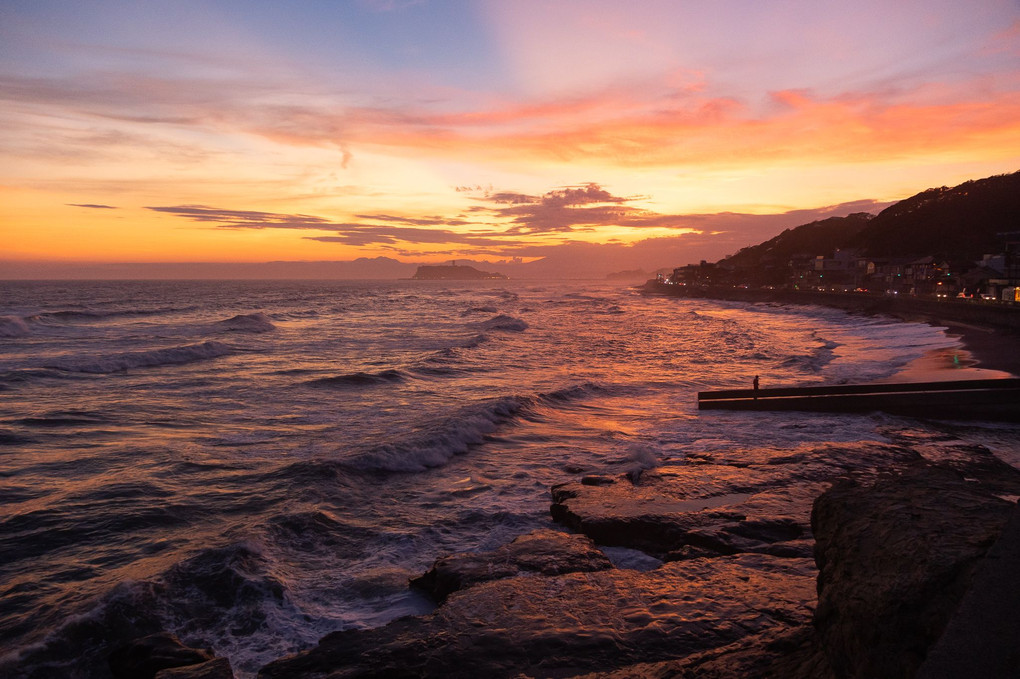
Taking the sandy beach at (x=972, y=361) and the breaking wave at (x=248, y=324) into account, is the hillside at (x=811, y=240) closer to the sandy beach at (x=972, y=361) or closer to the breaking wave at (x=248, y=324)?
the sandy beach at (x=972, y=361)

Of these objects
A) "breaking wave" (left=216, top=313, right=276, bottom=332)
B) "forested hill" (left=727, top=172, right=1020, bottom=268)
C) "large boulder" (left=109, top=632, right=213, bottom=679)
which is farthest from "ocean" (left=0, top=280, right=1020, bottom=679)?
"forested hill" (left=727, top=172, right=1020, bottom=268)

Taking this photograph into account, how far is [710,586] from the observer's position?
6.31m

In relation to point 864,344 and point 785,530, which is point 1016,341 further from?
point 785,530

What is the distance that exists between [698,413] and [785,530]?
960cm

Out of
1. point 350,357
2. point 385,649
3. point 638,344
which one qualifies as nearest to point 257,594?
point 385,649

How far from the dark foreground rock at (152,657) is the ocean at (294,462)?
12.5 inches

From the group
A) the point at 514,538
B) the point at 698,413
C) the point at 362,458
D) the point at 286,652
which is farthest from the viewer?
the point at 698,413

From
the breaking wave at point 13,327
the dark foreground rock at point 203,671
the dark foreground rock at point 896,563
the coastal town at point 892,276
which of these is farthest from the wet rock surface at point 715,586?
the coastal town at point 892,276

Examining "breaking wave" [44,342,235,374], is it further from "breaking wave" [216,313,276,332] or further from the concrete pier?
the concrete pier

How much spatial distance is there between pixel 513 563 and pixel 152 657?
4045 mm

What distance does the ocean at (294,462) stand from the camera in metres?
6.98

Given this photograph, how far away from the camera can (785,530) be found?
7.89m

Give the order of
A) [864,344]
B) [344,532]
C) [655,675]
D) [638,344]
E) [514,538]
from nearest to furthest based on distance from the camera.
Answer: [655,675] → [514,538] → [344,532] → [864,344] → [638,344]

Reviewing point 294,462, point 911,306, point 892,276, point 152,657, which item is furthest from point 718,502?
point 892,276
